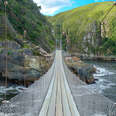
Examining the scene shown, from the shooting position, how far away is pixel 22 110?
1155 cm

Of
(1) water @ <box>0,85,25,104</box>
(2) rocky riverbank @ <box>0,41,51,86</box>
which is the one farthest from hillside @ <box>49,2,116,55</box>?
(1) water @ <box>0,85,25,104</box>

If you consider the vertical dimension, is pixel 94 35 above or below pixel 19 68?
above

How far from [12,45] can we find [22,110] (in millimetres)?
27298

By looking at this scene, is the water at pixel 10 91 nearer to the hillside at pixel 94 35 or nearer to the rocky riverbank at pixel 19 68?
the rocky riverbank at pixel 19 68

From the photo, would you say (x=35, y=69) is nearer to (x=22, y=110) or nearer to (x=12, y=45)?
(x=12, y=45)

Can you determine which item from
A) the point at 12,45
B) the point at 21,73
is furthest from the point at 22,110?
the point at 12,45

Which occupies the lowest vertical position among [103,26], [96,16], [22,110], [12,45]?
[22,110]

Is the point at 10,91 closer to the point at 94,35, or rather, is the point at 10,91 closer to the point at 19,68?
the point at 19,68

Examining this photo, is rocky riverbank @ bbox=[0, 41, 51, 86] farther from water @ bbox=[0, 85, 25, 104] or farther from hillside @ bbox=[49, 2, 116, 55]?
hillside @ bbox=[49, 2, 116, 55]

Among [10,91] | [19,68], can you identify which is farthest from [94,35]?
[10,91]

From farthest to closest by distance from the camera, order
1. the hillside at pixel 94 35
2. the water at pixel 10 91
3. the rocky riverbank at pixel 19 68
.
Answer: the hillside at pixel 94 35 → the rocky riverbank at pixel 19 68 → the water at pixel 10 91

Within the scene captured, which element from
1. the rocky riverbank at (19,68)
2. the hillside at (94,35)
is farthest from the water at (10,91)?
the hillside at (94,35)

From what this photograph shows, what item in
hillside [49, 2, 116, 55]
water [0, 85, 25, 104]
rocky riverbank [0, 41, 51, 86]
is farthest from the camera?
hillside [49, 2, 116, 55]

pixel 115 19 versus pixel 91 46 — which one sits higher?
pixel 115 19
